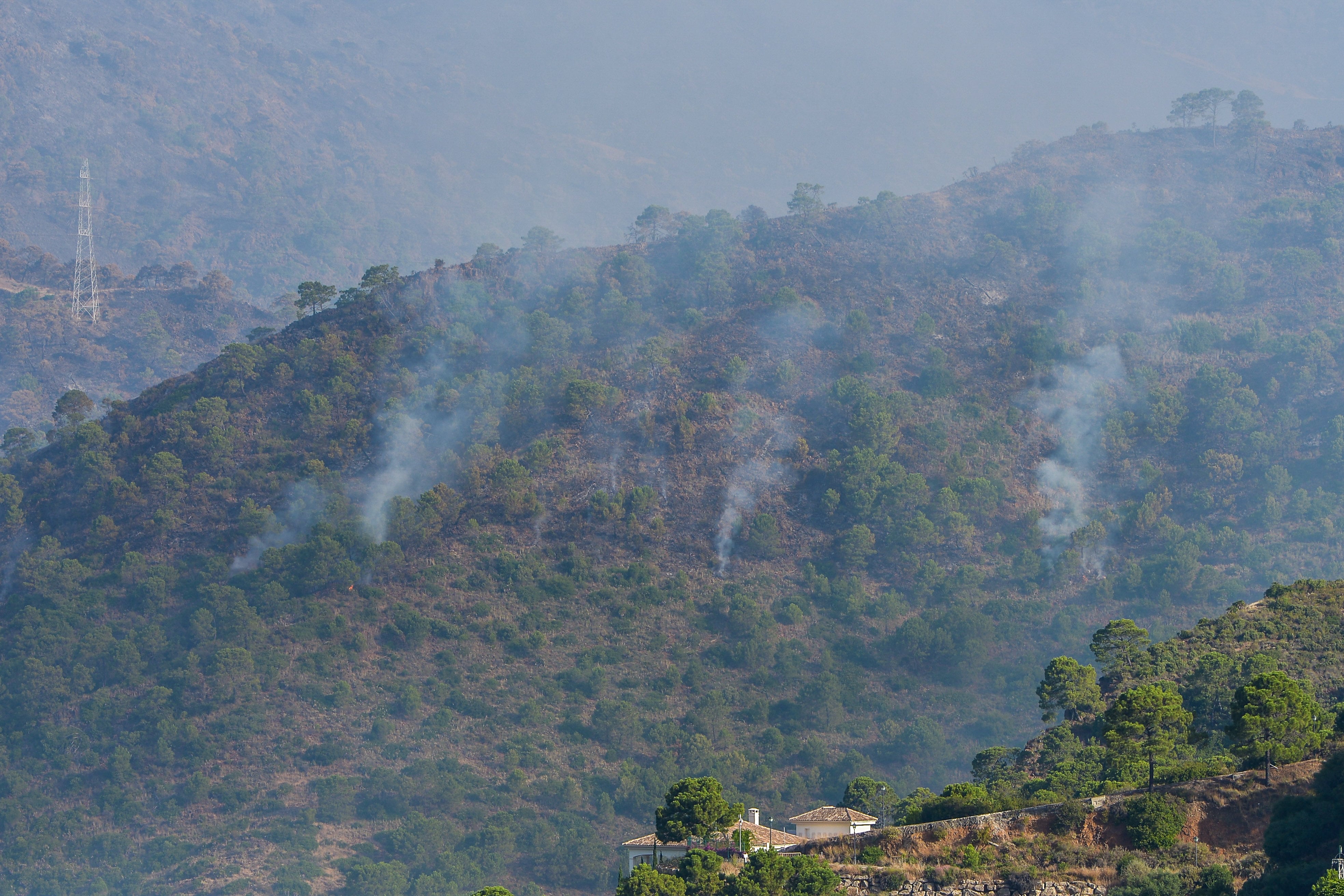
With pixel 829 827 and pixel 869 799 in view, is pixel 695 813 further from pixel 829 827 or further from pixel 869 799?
pixel 869 799

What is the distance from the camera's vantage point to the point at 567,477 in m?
130

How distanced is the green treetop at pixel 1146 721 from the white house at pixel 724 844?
13.0 m

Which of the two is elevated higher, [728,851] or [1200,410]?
[1200,410]

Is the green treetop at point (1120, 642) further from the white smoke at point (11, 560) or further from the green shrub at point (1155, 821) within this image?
the white smoke at point (11, 560)

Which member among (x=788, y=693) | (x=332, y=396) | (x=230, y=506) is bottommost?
(x=788, y=693)

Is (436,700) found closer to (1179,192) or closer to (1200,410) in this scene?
(1200,410)

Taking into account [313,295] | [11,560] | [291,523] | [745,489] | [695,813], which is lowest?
[695,813]

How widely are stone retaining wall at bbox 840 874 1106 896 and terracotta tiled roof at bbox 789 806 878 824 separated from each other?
2208 centimetres

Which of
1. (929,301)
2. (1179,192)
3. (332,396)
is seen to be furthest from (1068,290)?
(332,396)

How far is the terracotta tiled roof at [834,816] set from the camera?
69375mm

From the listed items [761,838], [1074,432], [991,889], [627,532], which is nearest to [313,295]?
[627,532]

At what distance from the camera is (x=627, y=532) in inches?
4956

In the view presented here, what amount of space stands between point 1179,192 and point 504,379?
3543 inches

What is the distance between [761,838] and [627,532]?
64886 mm
